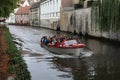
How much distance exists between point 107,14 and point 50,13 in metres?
46.9

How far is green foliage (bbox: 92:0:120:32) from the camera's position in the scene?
32.3 meters

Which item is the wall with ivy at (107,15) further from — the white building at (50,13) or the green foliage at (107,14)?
the white building at (50,13)

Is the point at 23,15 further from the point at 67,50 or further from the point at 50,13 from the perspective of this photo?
the point at 67,50

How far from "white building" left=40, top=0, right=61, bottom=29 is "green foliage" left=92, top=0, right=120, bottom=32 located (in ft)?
110

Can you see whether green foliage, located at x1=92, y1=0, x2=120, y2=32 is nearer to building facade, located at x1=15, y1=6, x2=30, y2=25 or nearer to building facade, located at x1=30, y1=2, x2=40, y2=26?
building facade, located at x1=30, y1=2, x2=40, y2=26

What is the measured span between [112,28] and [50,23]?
148ft

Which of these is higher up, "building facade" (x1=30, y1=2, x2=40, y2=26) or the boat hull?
"building facade" (x1=30, y1=2, x2=40, y2=26)

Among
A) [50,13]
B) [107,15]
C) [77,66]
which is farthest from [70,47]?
[50,13]

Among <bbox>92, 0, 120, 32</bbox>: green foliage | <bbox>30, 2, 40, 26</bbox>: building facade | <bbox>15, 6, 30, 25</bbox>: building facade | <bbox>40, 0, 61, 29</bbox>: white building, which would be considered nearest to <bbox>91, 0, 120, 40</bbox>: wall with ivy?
<bbox>92, 0, 120, 32</bbox>: green foliage

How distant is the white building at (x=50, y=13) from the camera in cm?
7044

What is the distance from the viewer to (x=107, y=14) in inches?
1302

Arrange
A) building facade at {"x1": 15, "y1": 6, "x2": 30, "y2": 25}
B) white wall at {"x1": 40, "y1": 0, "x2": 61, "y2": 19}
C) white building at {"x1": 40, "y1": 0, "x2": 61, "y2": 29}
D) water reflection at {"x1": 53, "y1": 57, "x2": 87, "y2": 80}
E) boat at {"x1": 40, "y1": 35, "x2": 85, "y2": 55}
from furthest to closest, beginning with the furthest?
building facade at {"x1": 15, "y1": 6, "x2": 30, "y2": 25}, white building at {"x1": 40, "y1": 0, "x2": 61, "y2": 29}, white wall at {"x1": 40, "y1": 0, "x2": 61, "y2": 19}, boat at {"x1": 40, "y1": 35, "x2": 85, "y2": 55}, water reflection at {"x1": 53, "y1": 57, "x2": 87, "y2": 80}

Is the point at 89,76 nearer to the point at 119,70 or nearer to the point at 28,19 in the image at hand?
the point at 119,70

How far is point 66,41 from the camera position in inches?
1058
